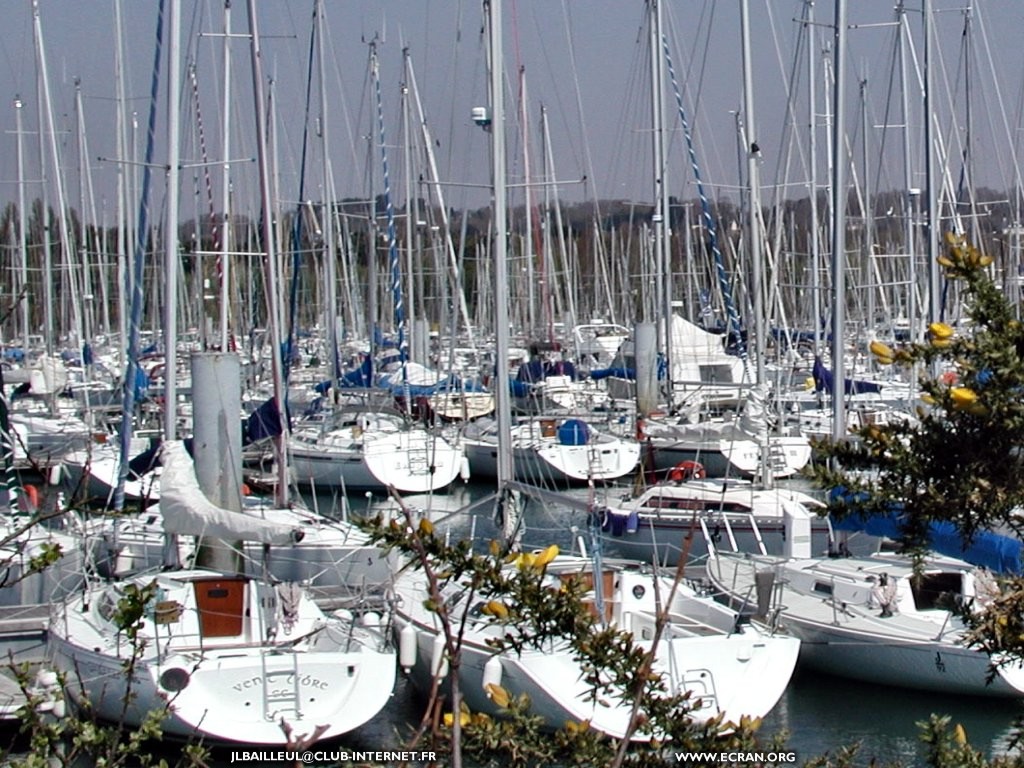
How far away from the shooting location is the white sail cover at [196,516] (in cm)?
1622

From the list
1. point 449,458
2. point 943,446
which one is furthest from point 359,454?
point 943,446

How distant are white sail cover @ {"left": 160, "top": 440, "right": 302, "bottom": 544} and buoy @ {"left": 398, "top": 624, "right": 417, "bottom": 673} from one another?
5.40 feet

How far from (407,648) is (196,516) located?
2.83m

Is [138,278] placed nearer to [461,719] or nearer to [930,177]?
[930,177]

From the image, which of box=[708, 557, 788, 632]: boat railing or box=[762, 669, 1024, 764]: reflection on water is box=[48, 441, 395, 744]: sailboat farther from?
box=[762, 669, 1024, 764]: reflection on water

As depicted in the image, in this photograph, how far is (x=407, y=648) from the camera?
16750 mm

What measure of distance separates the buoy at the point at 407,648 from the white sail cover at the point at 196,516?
5.40ft

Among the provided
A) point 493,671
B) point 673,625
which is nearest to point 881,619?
point 673,625

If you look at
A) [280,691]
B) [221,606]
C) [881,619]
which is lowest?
[881,619]

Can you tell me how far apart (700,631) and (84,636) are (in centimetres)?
682

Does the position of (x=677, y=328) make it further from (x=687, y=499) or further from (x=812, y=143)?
(x=687, y=499)

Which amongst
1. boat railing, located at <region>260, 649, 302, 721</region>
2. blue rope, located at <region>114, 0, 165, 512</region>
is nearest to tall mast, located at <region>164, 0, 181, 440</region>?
blue rope, located at <region>114, 0, 165, 512</region>

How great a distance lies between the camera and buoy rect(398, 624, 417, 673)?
1675cm

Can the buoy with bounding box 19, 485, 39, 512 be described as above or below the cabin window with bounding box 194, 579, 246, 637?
below
